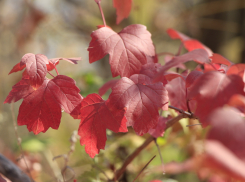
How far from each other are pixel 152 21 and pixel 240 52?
2.78ft

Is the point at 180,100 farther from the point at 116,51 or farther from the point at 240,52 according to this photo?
the point at 240,52

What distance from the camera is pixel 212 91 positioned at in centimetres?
29

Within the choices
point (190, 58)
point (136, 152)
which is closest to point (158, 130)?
point (136, 152)

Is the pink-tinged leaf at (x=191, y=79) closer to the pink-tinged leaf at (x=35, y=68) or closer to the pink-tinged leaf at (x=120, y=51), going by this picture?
the pink-tinged leaf at (x=120, y=51)

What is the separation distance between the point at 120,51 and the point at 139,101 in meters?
0.10

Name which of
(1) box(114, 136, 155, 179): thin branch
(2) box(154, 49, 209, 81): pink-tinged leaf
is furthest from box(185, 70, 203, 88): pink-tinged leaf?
(1) box(114, 136, 155, 179): thin branch

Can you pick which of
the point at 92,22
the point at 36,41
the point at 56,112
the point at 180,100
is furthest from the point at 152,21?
the point at 56,112

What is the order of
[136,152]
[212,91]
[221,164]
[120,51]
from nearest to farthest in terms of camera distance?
[221,164]
[212,91]
[120,51]
[136,152]

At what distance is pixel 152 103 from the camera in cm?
37

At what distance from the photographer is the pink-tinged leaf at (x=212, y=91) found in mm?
286

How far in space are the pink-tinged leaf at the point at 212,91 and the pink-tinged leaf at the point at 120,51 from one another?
137mm

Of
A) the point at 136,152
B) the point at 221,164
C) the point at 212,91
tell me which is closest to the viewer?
the point at 221,164

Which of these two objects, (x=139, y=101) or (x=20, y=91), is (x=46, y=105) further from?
(x=139, y=101)

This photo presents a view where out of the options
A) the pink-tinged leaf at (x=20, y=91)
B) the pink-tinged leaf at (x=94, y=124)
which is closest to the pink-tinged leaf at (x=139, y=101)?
the pink-tinged leaf at (x=94, y=124)
